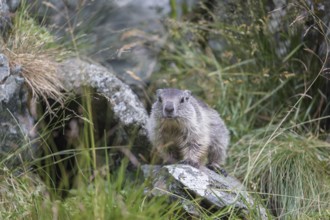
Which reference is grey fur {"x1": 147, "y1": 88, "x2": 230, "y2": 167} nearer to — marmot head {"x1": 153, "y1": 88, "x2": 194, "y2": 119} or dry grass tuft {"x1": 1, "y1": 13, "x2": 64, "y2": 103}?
marmot head {"x1": 153, "y1": 88, "x2": 194, "y2": 119}

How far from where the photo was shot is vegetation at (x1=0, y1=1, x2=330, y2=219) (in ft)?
17.9

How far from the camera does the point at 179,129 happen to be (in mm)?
6621

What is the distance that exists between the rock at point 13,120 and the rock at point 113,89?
1.96 feet

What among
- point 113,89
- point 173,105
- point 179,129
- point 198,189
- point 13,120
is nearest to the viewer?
point 198,189

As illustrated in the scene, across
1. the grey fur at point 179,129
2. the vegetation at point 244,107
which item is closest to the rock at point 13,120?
the vegetation at point 244,107

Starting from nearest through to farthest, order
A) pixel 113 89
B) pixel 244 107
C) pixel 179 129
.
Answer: pixel 179 129 → pixel 113 89 → pixel 244 107

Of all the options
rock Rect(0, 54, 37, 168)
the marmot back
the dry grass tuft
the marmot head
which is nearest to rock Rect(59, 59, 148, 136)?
the dry grass tuft

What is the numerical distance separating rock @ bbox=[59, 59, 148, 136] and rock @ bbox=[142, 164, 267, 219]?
1.17 metres

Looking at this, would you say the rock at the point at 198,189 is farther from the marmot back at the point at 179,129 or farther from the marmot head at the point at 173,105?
the marmot head at the point at 173,105

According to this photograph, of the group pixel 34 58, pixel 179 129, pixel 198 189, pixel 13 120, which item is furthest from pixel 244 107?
pixel 13 120

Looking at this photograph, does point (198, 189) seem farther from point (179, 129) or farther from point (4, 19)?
point (4, 19)

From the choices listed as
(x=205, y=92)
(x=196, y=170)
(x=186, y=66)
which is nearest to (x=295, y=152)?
(x=196, y=170)

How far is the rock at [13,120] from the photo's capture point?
602cm

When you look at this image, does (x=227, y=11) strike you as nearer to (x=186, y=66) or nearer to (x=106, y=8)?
(x=186, y=66)
